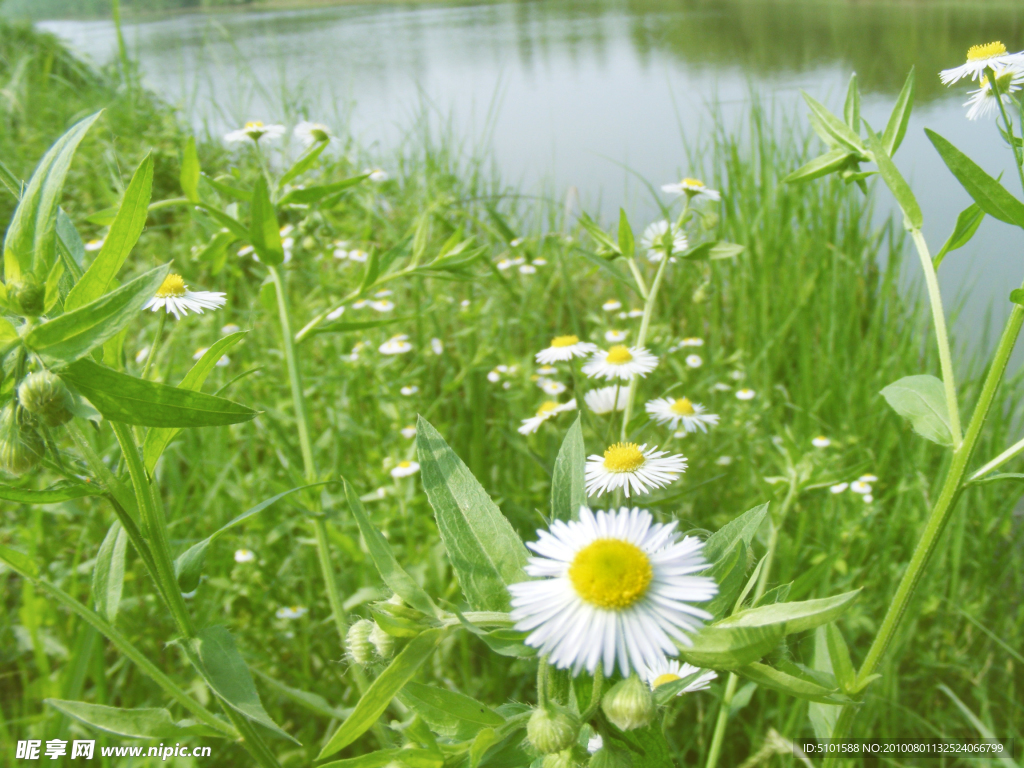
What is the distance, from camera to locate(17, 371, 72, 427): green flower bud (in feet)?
1.37

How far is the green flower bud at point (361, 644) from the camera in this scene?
536mm

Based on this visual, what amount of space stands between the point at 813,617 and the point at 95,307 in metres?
0.40

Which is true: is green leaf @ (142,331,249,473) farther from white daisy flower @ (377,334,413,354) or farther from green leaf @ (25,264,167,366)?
white daisy flower @ (377,334,413,354)

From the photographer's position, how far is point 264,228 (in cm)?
79

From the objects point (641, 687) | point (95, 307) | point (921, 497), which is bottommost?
point (921, 497)

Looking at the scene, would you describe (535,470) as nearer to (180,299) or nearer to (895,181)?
(180,299)

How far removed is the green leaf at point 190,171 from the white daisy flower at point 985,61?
29.7 inches

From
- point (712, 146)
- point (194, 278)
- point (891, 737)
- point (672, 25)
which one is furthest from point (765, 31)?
point (891, 737)

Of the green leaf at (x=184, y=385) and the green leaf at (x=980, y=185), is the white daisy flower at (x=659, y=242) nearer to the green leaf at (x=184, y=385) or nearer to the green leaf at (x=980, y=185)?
the green leaf at (x=980, y=185)

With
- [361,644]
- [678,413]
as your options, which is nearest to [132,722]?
[361,644]

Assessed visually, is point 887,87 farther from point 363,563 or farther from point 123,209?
point 123,209

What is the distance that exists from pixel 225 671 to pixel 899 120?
28.2 inches

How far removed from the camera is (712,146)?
2631 mm

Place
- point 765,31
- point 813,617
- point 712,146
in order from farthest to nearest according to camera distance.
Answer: point 765,31 < point 712,146 < point 813,617
